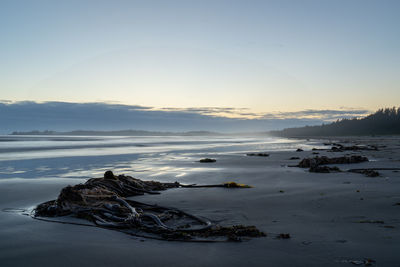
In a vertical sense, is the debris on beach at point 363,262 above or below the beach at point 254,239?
above

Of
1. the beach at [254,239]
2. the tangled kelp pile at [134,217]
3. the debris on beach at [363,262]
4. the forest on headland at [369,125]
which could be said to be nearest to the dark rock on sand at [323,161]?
the beach at [254,239]

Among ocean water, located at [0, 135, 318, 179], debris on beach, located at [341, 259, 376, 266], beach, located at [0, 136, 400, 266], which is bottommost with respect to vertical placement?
ocean water, located at [0, 135, 318, 179]

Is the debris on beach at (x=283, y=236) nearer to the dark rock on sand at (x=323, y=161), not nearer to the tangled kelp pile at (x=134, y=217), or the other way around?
the tangled kelp pile at (x=134, y=217)

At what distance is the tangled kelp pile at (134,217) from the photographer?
13.9 feet

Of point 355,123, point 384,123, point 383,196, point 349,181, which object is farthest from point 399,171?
point 355,123

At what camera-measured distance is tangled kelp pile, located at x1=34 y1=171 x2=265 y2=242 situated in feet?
13.9

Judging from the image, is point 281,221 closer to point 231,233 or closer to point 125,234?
point 231,233

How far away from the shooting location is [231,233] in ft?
13.8

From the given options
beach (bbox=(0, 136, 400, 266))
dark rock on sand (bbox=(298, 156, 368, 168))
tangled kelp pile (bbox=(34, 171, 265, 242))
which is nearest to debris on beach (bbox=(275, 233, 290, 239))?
beach (bbox=(0, 136, 400, 266))

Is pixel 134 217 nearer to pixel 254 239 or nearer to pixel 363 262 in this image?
pixel 254 239

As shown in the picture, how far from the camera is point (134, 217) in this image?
486 cm

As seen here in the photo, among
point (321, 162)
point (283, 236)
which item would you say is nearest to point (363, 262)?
point (283, 236)

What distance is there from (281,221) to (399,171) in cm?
771

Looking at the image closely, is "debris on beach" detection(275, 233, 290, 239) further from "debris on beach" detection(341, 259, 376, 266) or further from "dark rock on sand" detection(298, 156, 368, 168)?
"dark rock on sand" detection(298, 156, 368, 168)
